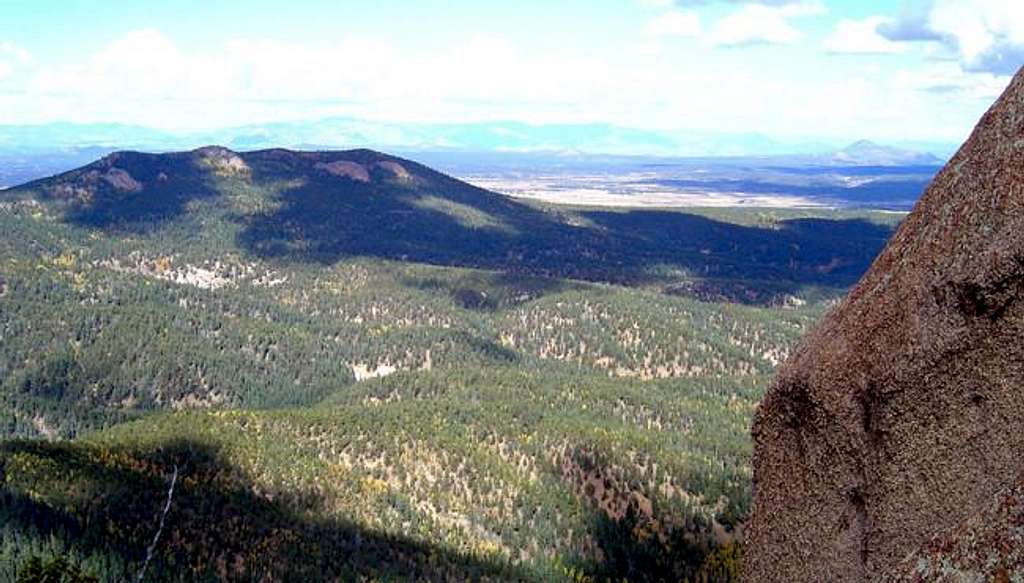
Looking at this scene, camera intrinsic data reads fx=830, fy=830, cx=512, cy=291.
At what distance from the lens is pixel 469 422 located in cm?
17312

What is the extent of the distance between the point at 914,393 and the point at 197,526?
4393 inches

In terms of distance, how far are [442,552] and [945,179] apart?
112 meters

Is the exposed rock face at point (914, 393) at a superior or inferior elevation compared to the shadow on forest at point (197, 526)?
superior

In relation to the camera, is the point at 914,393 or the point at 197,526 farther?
the point at 197,526

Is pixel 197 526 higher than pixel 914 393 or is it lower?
lower

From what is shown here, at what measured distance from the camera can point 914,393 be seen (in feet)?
68.5

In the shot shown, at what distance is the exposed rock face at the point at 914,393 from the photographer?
19.2 meters

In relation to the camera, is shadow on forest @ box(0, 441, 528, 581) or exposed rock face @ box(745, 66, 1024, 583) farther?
shadow on forest @ box(0, 441, 528, 581)

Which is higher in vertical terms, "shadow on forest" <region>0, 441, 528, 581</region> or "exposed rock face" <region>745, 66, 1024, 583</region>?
"exposed rock face" <region>745, 66, 1024, 583</region>

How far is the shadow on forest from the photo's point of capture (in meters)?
105

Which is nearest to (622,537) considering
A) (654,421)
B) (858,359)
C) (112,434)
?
(654,421)

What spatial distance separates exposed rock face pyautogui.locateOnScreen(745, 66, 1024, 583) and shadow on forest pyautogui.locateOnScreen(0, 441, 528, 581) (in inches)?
3526

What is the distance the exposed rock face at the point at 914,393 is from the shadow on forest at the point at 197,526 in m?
89.6

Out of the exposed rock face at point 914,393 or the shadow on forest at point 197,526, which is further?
the shadow on forest at point 197,526
